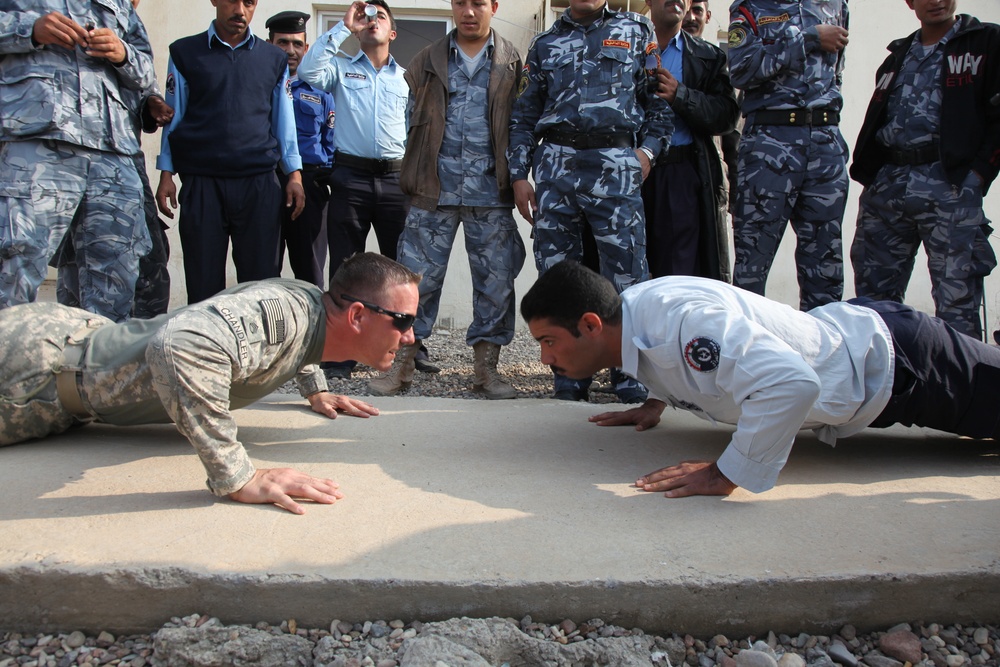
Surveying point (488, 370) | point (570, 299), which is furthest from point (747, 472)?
point (488, 370)

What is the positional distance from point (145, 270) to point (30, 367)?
182cm

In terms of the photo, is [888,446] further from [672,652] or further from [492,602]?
[492,602]

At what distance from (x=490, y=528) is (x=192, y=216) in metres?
2.62

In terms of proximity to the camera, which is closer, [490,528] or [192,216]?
[490,528]

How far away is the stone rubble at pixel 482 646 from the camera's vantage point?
1761 millimetres

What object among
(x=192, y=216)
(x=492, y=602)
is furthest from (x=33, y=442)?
(x=492, y=602)

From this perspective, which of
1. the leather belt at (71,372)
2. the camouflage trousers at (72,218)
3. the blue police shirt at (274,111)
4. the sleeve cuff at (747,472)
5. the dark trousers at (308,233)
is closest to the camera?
the sleeve cuff at (747,472)

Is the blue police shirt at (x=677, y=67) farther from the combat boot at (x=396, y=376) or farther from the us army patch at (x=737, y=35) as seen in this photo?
the combat boot at (x=396, y=376)

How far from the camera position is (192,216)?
3992 millimetres

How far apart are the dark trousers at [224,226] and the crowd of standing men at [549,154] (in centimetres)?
1

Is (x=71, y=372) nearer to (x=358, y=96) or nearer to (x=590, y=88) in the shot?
(x=590, y=88)

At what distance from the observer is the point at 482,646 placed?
5.79 ft

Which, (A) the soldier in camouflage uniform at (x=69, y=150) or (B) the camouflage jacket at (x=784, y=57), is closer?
Answer: (A) the soldier in camouflage uniform at (x=69, y=150)

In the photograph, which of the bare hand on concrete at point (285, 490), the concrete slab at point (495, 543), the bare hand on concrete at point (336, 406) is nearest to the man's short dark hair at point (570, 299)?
the concrete slab at point (495, 543)
